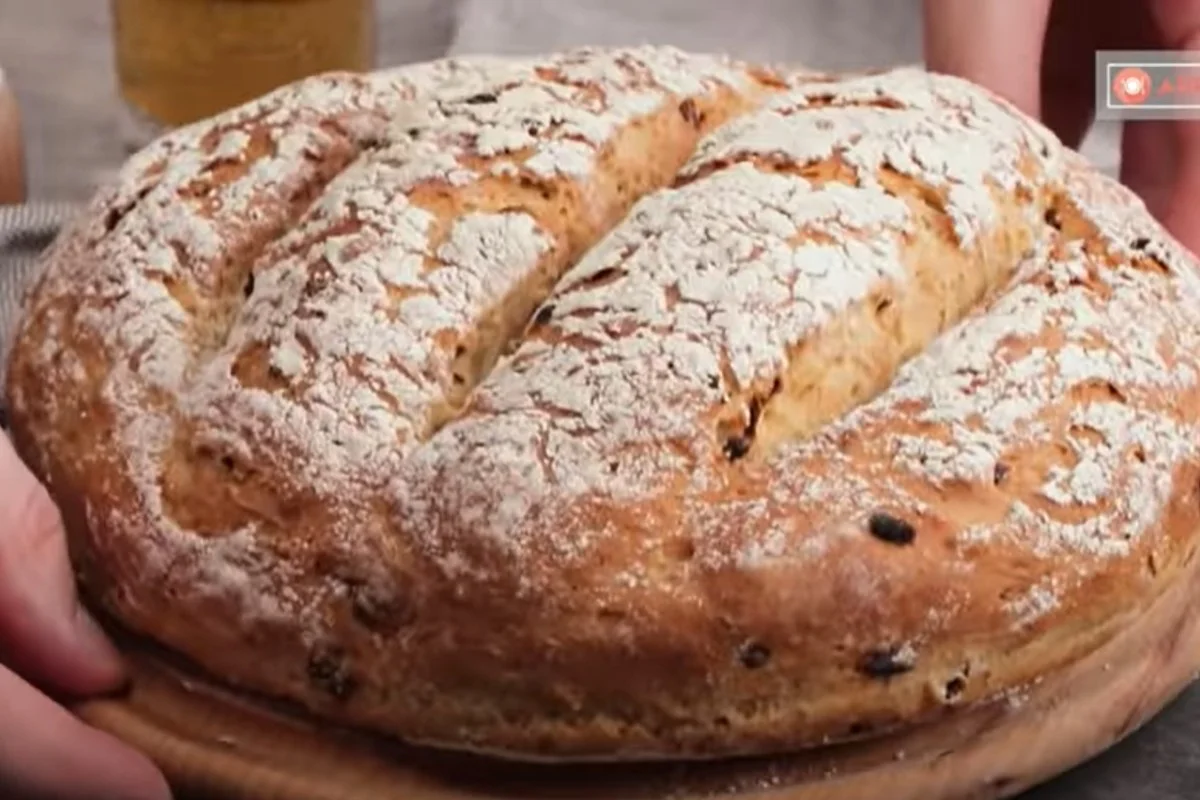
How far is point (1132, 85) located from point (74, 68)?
1.06 m

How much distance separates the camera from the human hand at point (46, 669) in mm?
716

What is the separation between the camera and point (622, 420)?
723 mm

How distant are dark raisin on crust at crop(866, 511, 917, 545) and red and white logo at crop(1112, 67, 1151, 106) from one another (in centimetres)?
78

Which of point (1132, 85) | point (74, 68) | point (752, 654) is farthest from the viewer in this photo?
point (74, 68)

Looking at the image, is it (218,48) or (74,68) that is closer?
(218,48)

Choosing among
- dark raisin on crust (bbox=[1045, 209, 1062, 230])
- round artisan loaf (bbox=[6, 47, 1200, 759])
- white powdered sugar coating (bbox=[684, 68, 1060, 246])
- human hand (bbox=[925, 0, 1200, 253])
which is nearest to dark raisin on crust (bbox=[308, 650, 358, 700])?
round artisan loaf (bbox=[6, 47, 1200, 759])

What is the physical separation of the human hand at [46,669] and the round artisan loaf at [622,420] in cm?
2

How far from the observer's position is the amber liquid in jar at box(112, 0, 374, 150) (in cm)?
142

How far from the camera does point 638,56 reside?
3.17ft

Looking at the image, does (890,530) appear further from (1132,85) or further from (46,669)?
(1132,85)

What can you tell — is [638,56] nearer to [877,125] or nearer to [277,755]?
[877,125]

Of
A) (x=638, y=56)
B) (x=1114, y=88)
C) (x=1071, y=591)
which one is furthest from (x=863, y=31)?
(x=1071, y=591)

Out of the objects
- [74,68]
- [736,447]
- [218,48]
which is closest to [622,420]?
[736,447]

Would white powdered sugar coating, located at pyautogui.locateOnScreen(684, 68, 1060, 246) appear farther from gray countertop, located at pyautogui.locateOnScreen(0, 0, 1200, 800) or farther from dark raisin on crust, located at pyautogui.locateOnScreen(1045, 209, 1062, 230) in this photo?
gray countertop, located at pyautogui.locateOnScreen(0, 0, 1200, 800)
